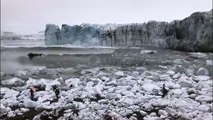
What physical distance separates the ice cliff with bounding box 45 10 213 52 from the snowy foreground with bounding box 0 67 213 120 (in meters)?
9.47

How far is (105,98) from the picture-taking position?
5090 millimetres

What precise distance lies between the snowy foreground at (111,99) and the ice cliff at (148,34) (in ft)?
31.1

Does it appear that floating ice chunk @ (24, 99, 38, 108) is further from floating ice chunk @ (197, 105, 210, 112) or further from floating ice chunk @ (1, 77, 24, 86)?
floating ice chunk @ (197, 105, 210, 112)

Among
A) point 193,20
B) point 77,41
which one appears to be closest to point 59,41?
point 77,41

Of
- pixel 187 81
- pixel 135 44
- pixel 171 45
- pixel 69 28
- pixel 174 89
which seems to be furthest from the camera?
pixel 69 28

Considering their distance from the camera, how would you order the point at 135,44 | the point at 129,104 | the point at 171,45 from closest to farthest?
1. the point at 129,104
2. the point at 171,45
3. the point at 135,44

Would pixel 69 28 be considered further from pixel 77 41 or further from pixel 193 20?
pixel 193 20

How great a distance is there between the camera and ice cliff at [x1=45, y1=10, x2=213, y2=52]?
51.1 feet

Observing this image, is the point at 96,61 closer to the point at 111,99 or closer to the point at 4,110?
the point at 111,99

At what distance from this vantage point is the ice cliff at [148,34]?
15.6 metres

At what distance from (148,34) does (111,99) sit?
14.5 metres

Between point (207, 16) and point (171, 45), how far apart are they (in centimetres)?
286

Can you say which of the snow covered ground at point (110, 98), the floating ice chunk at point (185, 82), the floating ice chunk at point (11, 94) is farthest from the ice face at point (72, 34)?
the floating ice chunk at point (11, 94)

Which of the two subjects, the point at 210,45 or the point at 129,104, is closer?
the point at 129,104
